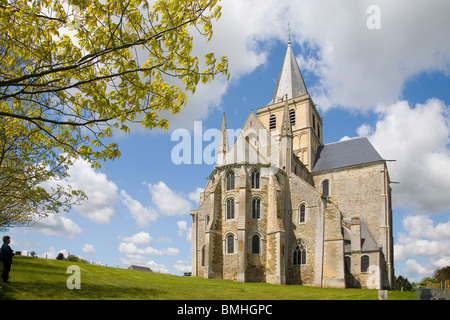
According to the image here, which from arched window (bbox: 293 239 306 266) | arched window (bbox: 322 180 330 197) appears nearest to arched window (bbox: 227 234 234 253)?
arched window (bbox: 293 239 306 266)

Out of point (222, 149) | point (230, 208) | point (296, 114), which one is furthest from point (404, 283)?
point (230, 208)

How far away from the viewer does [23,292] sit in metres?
11.5

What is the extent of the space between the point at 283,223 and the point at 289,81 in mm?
25983

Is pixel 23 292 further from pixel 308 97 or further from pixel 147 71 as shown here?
pixel 308 97

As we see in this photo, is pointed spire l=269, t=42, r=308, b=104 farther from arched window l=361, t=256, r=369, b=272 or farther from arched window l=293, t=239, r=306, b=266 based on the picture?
arched window l=361, t=256, r=369, b=272

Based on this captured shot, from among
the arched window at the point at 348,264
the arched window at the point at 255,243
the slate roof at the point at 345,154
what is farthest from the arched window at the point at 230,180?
the slate roof at the point at 345,154

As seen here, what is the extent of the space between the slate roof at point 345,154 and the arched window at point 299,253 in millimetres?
Result: 13587

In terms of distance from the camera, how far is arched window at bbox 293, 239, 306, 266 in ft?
103

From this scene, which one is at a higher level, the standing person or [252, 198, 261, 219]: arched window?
[252, 198, 261, 219]: arched window

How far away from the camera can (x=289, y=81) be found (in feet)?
172

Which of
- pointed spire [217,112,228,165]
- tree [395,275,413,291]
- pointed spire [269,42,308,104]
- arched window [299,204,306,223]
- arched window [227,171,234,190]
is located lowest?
tree [395,275,413,291]

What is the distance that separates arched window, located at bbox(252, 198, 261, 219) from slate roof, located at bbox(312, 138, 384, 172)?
49.0ft
